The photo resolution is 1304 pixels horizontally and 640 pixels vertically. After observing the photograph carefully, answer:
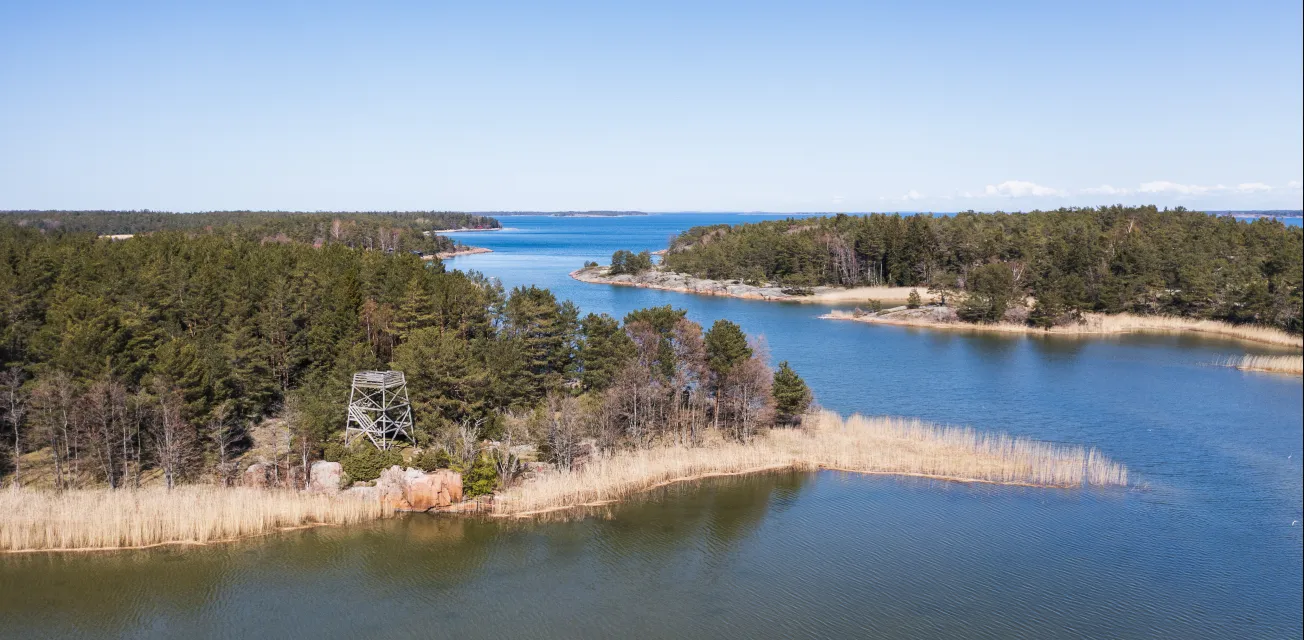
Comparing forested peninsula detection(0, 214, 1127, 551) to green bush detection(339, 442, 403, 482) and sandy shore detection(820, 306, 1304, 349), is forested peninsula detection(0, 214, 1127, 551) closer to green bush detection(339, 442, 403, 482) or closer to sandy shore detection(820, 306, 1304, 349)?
green bush detection(339, 442, 403, 482)

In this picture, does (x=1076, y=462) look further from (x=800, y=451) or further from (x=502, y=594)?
(x=502, y=594)

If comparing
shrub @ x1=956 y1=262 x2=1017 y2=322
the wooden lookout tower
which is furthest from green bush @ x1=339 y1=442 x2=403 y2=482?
shrub @ x1=956 y1=262 x2=1017 y2=322

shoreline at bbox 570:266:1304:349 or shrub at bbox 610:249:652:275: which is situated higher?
shrub at bbox 610:249:652:275

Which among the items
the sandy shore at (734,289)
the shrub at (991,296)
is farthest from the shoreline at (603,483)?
the sandy shore at (734,289)

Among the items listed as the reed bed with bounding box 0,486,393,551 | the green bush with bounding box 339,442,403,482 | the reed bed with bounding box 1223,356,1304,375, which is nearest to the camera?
the reed bed with bounding box 0,486,393,551

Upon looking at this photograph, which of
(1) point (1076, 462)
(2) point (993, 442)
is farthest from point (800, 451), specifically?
(1) point (1076, 462)

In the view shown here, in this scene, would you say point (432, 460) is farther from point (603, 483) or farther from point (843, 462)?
point (843, 462)

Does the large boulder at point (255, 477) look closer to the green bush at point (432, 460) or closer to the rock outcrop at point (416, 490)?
the rock outcrop at point (416, 490)
